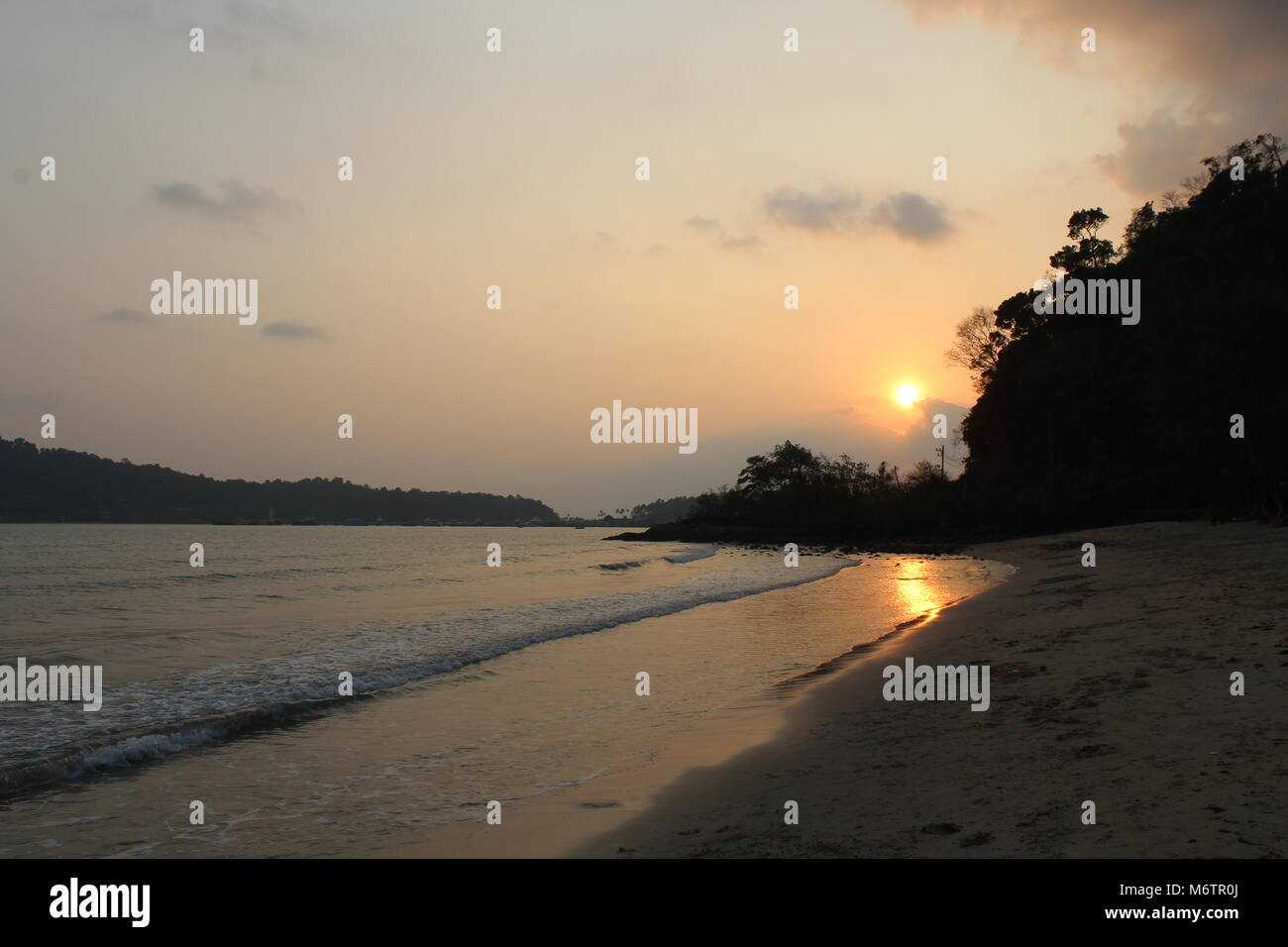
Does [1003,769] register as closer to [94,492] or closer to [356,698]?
[356,698]

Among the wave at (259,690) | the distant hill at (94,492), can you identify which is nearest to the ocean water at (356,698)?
the wave at (259,690)

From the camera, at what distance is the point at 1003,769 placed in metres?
7.05

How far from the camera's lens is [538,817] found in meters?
7.46

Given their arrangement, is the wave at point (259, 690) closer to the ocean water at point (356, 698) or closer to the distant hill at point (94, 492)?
the ocean water at point (356, 698)

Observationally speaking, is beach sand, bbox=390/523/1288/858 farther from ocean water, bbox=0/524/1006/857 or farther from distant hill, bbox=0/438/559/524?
distant hill, bbox=0/438/559/524

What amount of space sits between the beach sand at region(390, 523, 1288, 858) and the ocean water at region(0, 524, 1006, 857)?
1098 mm

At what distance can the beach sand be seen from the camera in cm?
545

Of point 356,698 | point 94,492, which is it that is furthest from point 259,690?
point 94,492

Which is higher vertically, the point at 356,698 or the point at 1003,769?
the point at 1003,769

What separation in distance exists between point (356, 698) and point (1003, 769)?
33.2 feet

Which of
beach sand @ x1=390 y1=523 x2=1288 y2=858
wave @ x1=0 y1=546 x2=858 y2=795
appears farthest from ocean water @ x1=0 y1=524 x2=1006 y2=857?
beach sand @ x1=390 y1=523 x2=1288 y2=858
